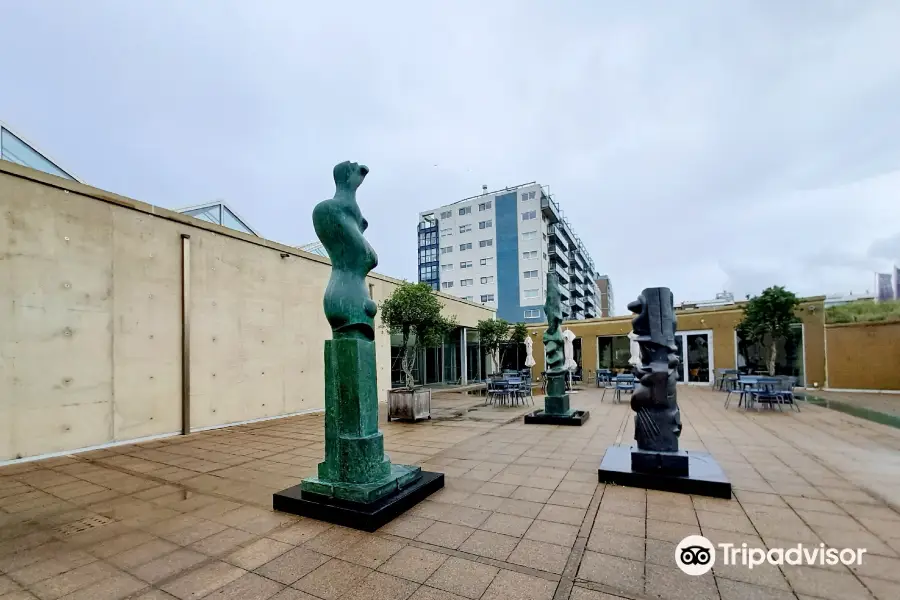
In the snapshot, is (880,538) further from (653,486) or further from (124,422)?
(124,422)

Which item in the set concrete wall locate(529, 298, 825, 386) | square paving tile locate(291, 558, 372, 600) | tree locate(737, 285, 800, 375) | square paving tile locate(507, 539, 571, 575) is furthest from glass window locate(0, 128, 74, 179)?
concrete wall locate(529, 298, 825, 386)

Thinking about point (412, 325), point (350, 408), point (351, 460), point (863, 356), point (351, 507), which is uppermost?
point (412, 325)

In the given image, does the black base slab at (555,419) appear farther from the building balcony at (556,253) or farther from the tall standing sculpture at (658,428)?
the building balcony at (556,253)

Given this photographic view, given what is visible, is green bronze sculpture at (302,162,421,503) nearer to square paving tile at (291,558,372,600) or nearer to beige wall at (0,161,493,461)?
square paving tile at (291,558,372,600)

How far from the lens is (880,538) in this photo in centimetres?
309

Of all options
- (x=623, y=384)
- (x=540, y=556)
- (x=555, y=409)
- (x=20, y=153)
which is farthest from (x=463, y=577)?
(x=623, y=384)

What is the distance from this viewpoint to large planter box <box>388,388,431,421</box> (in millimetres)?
8969

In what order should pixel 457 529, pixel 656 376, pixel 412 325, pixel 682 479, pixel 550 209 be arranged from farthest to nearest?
pixel 550 209 → pixel 412 325 → pixel 656 376 → pixel 682 479 → pixel 457 529

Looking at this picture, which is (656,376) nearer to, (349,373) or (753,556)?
(753,556)

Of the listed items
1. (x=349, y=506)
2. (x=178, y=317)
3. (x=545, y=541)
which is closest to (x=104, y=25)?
(x=178, y=317)

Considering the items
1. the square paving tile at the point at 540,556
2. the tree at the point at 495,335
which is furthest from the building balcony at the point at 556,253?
the square paving tile at the point at 540,556

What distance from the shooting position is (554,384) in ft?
27.5

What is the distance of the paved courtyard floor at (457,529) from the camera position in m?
2.52

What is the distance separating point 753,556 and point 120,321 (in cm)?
861
